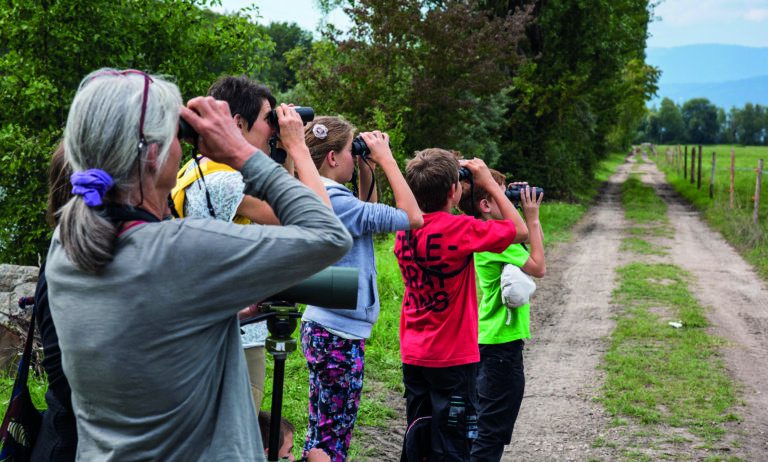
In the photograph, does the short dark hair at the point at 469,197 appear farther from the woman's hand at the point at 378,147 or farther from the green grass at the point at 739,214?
the green grass at the point at 739,214

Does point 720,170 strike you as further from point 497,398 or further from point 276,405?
point 276,405

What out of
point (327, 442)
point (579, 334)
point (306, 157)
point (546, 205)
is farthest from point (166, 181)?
point (546, 205)

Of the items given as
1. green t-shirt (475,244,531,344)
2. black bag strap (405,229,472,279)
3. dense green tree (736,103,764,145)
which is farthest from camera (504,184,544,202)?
dense green tree (736,103,764,145)

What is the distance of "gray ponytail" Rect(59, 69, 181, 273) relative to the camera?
49.1 inches

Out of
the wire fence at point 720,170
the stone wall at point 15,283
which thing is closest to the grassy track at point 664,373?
the stone wall at point 15,283

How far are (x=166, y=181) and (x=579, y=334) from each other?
21.7ft

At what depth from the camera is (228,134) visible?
56.6 inches

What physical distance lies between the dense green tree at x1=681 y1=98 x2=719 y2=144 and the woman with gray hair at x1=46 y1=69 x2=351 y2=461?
6380 inches

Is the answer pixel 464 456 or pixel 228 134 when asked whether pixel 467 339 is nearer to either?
pixel 464 456

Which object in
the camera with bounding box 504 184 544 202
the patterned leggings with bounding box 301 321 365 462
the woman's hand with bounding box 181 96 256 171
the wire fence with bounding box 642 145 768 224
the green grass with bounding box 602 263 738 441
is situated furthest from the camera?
the wire fence with bounding box 642 145 768 224

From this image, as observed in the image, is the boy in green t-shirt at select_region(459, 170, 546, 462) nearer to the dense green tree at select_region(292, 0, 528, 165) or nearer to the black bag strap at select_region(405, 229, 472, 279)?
the black bag strap at select_region(405, 229, 472, 279)

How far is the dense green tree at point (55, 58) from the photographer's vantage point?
7.02 meters

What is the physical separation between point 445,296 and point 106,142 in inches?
81.9

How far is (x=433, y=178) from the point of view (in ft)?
10.2
